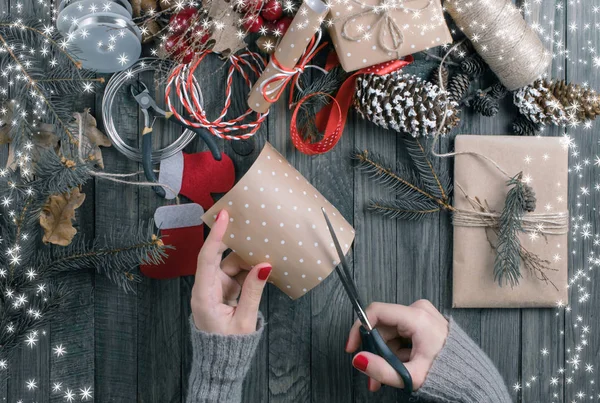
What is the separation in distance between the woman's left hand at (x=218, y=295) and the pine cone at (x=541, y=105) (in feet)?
2.13

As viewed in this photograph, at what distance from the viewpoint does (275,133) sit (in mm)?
1052

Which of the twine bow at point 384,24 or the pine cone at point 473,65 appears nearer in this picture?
the twine bow at point 384,24

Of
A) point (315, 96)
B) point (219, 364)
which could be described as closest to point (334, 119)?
point (315, 96)

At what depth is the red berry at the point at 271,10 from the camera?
94 cm

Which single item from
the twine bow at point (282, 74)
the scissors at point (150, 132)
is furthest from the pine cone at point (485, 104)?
the scissors at point (150, 132)

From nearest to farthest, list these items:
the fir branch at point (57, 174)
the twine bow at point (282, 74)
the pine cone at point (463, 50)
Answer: the fir branch at point (57, 174) < the twine bow at point (282, 74) < the pine cone at point (463, 50)

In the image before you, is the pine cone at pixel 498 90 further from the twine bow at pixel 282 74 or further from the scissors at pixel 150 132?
the scissors at pixel 150 132

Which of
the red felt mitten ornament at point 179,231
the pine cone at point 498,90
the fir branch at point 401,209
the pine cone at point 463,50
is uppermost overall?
the pine cone at point 463,50

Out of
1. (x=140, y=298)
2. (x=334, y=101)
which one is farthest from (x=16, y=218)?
(x=334, y=101)

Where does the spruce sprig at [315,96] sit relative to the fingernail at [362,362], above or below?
above

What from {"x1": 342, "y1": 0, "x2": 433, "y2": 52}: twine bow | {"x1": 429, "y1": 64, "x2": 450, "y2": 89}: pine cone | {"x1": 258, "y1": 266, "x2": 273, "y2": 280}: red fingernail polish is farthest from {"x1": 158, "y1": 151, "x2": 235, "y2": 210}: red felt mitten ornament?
{"x1": 429, "y1": 64, "x2": 450, "y2": 89}: pine cone

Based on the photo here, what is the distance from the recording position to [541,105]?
102 centimetres

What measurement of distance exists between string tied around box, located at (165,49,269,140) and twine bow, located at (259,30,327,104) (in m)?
0.06

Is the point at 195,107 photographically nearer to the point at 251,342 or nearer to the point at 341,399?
the point at 251,342
